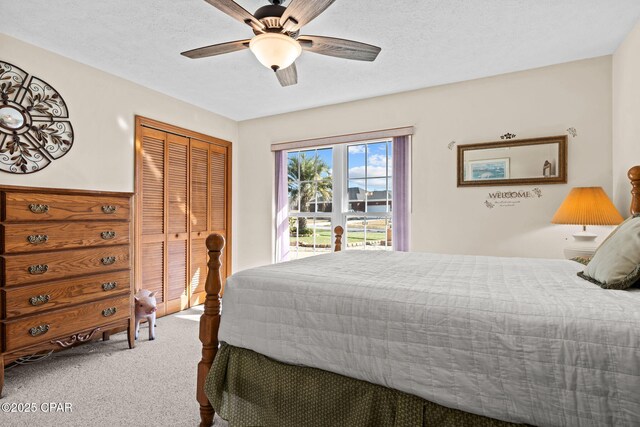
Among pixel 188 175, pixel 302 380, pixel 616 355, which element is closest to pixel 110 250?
pixel 188 175

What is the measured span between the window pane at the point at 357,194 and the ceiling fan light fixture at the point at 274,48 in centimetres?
238

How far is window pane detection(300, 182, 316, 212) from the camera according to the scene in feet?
14.8

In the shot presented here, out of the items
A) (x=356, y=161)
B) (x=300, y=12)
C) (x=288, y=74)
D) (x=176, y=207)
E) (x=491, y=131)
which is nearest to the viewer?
(x=300, y=12)

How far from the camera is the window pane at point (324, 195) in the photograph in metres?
4.38

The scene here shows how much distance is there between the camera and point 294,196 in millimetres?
4668

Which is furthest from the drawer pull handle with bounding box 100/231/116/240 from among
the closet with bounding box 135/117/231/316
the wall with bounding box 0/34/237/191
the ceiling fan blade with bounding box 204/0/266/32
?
the ceiling fan blade with bounding box 204/0/266/32

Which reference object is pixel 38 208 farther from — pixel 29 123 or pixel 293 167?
pixel 293 167

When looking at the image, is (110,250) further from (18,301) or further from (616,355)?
(616,355)

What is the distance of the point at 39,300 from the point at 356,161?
3.28 metres

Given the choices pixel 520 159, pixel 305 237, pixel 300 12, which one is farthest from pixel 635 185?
pixel 305 237

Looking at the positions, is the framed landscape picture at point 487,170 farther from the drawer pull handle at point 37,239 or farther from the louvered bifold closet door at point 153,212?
the drawer pull handle at point 37,239

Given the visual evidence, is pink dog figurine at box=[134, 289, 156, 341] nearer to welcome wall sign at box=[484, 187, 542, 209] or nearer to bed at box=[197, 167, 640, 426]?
bed at box=[197, 167, 640, 426]

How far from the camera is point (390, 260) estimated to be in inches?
88.1

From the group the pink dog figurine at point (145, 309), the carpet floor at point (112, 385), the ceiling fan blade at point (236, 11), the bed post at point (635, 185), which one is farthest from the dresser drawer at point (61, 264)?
the bed post at point (635, 185)
